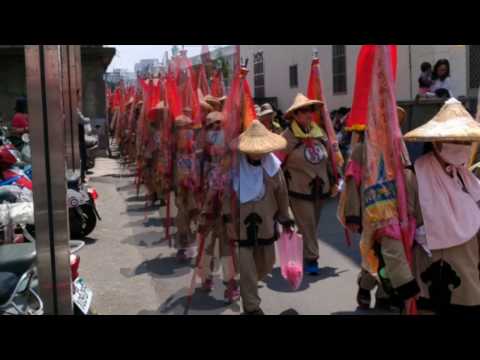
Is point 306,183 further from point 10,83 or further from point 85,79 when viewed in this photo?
point 85,79

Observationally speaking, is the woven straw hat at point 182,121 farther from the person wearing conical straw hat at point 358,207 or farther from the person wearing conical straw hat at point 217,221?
the person wearing conical straw hat at point 358,207

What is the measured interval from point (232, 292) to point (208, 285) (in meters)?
0.23

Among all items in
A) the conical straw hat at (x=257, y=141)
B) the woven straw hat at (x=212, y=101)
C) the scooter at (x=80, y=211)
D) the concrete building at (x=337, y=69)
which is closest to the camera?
the conical straw hat at (x=257, y=141)

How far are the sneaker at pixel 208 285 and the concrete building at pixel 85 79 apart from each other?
9663mm

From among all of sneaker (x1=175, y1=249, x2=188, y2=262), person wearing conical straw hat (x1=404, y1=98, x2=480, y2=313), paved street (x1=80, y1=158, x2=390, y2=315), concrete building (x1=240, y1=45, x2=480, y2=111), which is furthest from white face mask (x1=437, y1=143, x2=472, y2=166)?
sneaker (x1=175, y1=249, x2=188, y2=262)

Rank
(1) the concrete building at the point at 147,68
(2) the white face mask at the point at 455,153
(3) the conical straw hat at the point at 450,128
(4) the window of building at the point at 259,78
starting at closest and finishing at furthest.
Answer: (3) the conical straw hat at the point at 450,128, (2) the white face mask at the point at 455,153, (1) the concrete building at the point at 147,68, (4) the window of building at the point at 259,78

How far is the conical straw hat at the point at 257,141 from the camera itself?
15.0ft

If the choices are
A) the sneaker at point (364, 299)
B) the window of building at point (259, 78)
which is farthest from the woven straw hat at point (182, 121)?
the window of building at point (259, 78)

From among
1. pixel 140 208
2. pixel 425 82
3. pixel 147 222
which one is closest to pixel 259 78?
pixel 425 82

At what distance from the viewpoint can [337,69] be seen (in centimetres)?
1567

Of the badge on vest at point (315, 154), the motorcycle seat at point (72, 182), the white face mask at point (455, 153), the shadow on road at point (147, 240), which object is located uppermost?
the white face mask at point (455, 153)

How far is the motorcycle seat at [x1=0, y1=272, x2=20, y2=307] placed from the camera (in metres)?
3.60

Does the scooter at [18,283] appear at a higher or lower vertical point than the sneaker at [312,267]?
higher
